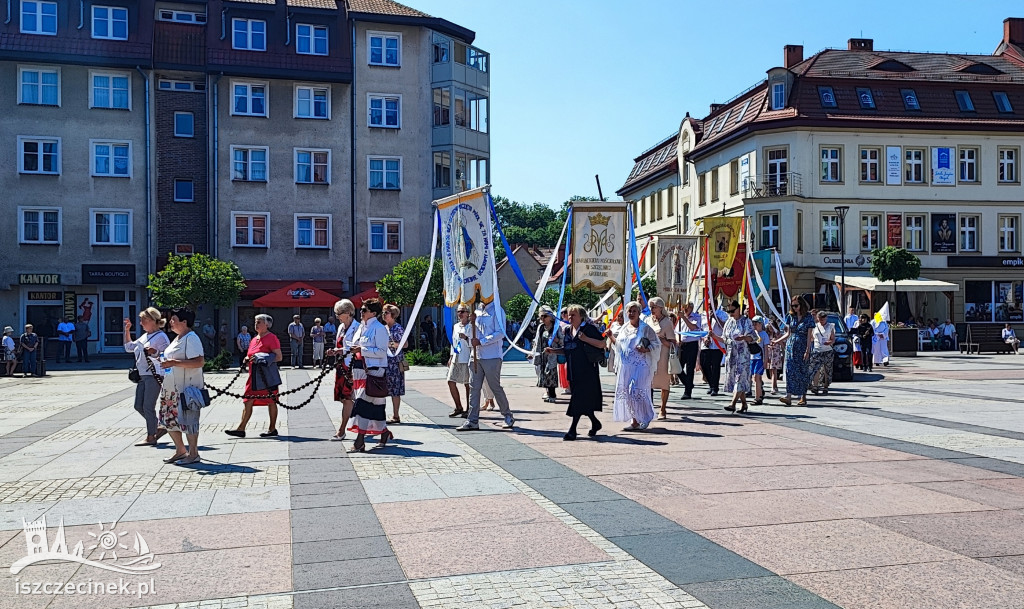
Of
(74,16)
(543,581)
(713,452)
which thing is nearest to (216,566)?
(543,581)

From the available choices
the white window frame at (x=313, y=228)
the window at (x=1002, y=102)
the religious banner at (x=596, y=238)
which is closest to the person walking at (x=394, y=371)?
the religious banner at (x=596, y=238)

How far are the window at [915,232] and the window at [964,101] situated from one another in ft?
19.9

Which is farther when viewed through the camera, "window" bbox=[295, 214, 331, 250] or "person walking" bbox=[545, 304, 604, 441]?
"window" bbox=[295, 214, 331, 250]

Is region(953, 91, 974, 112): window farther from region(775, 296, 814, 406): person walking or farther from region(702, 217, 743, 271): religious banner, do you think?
region(775, 296, 814, 406): person walking

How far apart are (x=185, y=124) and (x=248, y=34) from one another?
483cm

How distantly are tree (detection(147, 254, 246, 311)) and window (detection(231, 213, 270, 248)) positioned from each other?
22.4 feet

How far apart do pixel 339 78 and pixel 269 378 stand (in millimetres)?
30850

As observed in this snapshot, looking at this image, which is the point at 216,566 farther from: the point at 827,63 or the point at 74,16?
the point at 827,63

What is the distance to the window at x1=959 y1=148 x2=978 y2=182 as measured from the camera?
4644 cm

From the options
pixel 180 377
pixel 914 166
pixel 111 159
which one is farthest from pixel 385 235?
pixel 180 377

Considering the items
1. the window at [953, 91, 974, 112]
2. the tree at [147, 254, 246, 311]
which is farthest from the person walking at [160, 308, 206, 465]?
the window at [953, 91, 974, 112]

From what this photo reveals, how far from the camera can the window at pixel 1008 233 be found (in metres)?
46.7

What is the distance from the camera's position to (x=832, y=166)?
4538 cm

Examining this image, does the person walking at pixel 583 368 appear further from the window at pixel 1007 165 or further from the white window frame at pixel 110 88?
the window at pixel 1007 165
